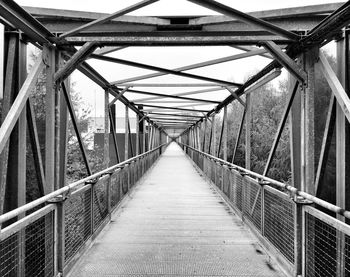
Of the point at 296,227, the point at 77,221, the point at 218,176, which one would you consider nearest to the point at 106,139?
the point at 218,176

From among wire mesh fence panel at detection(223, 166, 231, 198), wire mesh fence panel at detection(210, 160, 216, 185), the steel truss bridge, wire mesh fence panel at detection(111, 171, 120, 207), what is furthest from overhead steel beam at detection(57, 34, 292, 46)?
wire mesh fence panel at detection(210, 160, 216, 185)

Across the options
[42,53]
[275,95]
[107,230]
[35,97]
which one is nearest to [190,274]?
[107,230]

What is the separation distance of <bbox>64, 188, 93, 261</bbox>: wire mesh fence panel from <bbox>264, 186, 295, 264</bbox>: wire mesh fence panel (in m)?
2.15

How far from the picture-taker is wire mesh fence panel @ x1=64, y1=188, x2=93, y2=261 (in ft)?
10.6

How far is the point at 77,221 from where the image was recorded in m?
3.57

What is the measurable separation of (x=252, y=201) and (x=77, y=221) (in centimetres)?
237

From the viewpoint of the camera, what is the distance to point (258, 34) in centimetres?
352

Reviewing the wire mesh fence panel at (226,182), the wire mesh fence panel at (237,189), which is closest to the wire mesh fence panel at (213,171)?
the wire mesh fence panel at (226,182)

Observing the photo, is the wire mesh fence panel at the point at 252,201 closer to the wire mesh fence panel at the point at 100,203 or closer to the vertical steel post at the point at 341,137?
the vertical steel post at the point at 341,137

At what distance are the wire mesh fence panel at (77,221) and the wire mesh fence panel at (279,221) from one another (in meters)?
2.15

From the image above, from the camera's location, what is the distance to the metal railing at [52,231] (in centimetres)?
244

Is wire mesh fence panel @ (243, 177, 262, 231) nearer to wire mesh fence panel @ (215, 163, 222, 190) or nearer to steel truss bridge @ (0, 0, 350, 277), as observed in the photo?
steel truss bridge @ (0, 0, 350, 277)

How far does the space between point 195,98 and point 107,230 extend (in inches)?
252

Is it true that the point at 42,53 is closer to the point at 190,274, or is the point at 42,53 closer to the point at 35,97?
the point at 190,274
